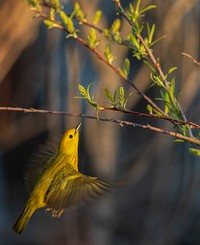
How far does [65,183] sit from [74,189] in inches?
1.3

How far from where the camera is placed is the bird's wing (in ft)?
5.48

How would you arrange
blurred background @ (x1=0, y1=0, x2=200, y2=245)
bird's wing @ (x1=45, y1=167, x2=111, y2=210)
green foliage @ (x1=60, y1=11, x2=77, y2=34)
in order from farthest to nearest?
blurred background @ (x1=0, y1=0, x2=200, y2=245)
bird's wing @ (x1=45, y1=167, x2=111, y2=210)
green foliage @ (x1=60, y1=11, x2=77, y2=34)

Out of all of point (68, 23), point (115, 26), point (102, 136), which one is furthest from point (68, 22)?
point (102, 136)

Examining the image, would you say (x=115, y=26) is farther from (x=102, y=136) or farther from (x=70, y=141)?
(x=102, y=136)

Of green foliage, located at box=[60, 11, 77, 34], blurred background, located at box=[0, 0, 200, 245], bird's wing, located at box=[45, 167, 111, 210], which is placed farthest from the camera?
blurred background, located at box=[0, 0, 200, 245]

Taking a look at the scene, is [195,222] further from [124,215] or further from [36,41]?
[36,41]

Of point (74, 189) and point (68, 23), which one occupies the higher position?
point (68, 23)

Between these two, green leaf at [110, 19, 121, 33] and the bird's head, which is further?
the bird's head

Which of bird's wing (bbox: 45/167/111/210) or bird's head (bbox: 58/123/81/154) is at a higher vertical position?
bird's head (bbox: 58/123/81/154)

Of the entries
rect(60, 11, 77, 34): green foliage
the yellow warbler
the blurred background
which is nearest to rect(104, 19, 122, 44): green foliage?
rect(60, 11, 77, 34): green foliage

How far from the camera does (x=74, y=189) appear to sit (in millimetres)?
1715

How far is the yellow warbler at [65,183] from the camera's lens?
5.51 feet

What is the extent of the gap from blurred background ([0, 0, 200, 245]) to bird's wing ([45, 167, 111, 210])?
307 centimetres

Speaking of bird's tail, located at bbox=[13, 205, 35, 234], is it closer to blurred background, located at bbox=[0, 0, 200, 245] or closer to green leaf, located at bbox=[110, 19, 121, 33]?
green leaf, located at bbox=[110, 19, 121, 33]
